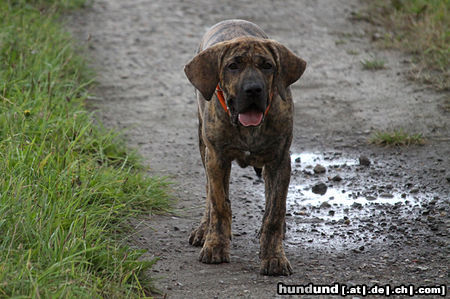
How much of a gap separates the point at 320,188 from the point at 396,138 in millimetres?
1245

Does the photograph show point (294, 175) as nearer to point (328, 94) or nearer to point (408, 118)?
point (408, 118)

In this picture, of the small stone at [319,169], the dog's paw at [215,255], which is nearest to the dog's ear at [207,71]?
the dog's paw at [215,255]

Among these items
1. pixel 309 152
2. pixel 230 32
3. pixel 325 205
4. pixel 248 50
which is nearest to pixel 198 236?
pixel 325 205

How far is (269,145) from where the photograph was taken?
4578 mm

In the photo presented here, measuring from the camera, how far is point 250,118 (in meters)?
4.31

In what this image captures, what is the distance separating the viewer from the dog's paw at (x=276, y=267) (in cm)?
437

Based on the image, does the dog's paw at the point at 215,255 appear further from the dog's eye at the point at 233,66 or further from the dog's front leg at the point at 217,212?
the dog's eye at the point at 233,66

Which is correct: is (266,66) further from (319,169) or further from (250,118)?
(319,169)

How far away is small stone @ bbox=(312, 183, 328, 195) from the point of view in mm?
5933

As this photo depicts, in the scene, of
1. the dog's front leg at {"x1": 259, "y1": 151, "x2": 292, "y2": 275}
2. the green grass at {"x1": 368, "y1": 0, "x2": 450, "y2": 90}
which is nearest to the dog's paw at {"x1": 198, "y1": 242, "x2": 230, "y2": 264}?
the dog's front leg at {"x1": 259, "y1": 151, "x2": 292, "y2": 275}

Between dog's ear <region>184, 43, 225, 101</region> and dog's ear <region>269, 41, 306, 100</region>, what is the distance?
358mm

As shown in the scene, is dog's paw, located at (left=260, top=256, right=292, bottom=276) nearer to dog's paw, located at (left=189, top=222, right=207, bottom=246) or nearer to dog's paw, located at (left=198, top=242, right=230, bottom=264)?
dog's paw, located at (left=198, top=242, right=230, bottom=264)

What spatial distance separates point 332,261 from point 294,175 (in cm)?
183

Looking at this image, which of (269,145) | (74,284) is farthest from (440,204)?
(74,284)
